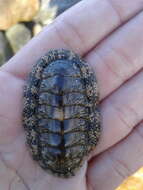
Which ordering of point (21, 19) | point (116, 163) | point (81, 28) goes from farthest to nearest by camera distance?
point (21, 19)
point (81, 28)
point (116, 163)

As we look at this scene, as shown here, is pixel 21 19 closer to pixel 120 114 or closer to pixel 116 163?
pixel 120 114

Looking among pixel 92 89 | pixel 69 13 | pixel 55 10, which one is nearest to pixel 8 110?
pixel 92 89

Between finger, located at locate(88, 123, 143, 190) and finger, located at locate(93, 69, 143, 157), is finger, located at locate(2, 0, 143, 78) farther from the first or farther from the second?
finger, located at locate(88, 123, 143, 190)

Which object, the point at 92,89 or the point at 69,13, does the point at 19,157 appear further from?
the point at 69,13

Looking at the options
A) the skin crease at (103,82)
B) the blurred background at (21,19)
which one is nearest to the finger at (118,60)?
the skin crease at (103,82)

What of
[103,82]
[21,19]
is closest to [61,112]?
[103,82]

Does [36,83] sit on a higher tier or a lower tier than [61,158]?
higher
